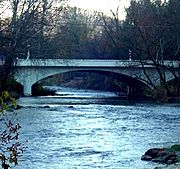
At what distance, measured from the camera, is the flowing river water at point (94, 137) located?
16.1m

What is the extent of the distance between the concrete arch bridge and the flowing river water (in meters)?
21.0

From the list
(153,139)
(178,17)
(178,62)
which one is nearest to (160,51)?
(178,62)

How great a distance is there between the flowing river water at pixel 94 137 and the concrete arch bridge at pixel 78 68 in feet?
68.8

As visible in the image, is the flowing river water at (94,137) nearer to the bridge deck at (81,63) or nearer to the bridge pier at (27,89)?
the bridge deck at (81,63)

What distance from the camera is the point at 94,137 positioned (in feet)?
74.0

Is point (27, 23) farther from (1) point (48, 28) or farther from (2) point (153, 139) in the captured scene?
(2) point (153, 139)

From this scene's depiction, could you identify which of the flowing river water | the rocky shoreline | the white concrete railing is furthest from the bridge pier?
the rocky shoreline

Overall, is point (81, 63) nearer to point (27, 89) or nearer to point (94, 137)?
point (27, 89)

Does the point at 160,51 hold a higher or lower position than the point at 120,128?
higher

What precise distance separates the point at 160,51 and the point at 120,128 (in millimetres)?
33026

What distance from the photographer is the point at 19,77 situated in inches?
2328

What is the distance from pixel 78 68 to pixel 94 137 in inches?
1437

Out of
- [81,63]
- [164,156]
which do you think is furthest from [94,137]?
[81,63]

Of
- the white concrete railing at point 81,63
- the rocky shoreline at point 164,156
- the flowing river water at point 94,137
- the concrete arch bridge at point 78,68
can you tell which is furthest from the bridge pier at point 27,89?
the rocky shoreline at point 164,156
